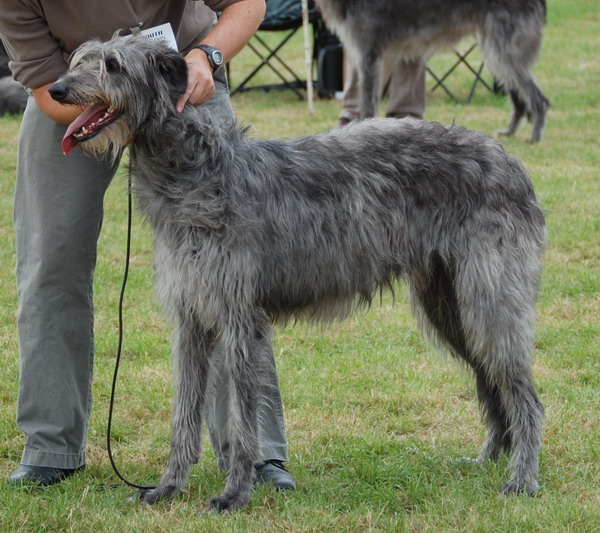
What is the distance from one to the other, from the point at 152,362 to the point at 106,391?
0.41 meters

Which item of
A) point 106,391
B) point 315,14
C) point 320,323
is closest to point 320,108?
point 315,14

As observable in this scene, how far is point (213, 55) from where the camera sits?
141 inches

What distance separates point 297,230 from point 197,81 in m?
0.65

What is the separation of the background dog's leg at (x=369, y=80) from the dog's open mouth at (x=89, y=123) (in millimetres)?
7354

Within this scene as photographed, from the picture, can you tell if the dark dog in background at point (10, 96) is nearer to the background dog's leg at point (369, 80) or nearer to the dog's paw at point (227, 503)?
the background dog's leg at point (369, 80)

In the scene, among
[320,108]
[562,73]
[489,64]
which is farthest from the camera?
[562,73]

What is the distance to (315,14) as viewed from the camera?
12.8m

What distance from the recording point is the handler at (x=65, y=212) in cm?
359

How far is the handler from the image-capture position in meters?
3.59

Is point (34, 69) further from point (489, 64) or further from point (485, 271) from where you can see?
point (489, 64)

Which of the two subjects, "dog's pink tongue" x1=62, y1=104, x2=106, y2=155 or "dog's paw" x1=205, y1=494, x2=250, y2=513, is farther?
"dog's paw" x1=205, y1=494, x2=250, y2=513

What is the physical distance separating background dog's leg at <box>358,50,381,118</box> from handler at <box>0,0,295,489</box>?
21.6 ft

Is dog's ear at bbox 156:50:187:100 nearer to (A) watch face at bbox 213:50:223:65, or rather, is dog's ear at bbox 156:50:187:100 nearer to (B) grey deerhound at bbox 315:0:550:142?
(A) watch face at bbox 213:50:223:65

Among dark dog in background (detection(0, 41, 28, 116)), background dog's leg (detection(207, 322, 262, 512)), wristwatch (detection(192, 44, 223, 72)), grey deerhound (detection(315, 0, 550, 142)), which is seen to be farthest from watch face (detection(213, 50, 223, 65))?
dark dog in background (detection(0, 41, 28, 116))
